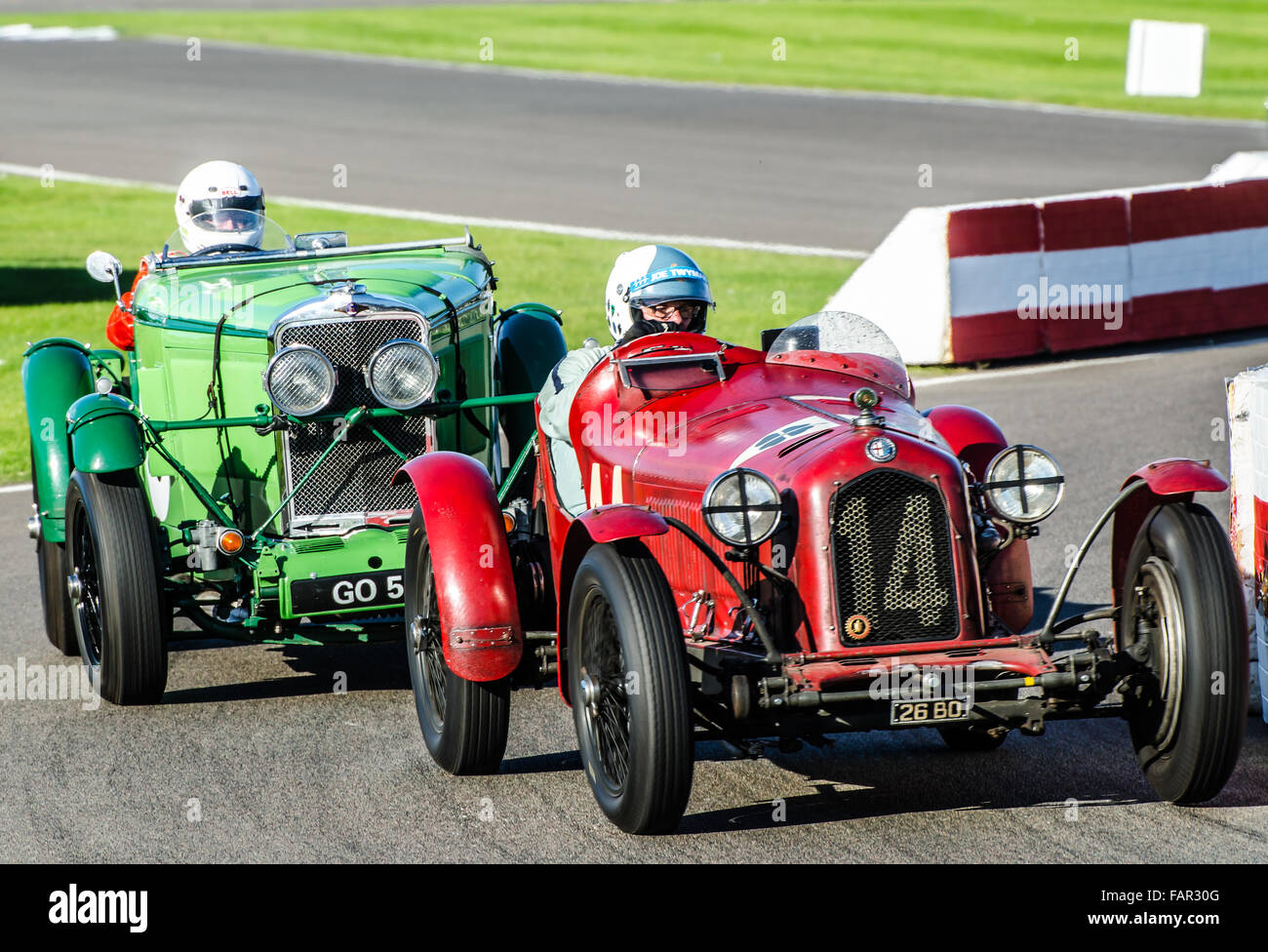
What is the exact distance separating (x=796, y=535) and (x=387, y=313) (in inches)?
112

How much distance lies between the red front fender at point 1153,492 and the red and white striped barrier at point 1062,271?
804cm

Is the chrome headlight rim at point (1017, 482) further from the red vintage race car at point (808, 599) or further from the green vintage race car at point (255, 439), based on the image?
the green vintage race car at point (255, 439)

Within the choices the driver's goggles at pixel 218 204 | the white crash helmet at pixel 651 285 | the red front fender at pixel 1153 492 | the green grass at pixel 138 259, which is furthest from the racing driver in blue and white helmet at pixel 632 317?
the green grass at pixel 138 259

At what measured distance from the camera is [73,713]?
23.2 feet

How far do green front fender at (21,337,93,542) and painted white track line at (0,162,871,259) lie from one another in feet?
37.8

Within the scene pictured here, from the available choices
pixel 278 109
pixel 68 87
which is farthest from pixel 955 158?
pixel 68 87

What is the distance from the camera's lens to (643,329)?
6582 mm

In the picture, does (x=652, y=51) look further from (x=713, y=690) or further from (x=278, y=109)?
(x=713, y=690)

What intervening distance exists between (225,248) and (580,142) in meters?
18.8

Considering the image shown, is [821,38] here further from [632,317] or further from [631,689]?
[631,689]

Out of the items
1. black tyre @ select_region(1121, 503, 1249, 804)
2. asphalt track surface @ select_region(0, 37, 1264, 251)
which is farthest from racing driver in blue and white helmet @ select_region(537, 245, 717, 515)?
asphalt track surface @ select_region(0, 37, 1264, 251)

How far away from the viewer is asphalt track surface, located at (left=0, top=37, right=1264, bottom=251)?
2269 centimetres

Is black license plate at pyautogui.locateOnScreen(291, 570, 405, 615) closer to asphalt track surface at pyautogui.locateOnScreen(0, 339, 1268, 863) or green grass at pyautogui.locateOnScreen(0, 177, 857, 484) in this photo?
asphalt track surface at pyautogui.locateOnScreen(0, 339, 1268, 863)
